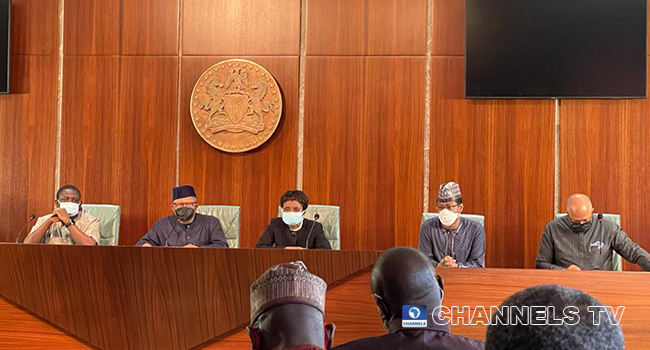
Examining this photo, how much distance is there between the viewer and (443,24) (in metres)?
5.63

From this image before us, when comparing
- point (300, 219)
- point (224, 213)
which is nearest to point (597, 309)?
point (300, 219)

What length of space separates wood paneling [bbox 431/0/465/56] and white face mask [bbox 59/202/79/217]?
9.68ft

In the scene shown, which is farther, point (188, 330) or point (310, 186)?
point (310, 186)

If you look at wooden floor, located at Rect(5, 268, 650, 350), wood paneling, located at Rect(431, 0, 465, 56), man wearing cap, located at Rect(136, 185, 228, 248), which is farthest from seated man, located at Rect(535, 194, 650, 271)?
man wearing cap, located at Rect(136, 185, 228, 248)

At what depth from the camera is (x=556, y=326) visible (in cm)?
71

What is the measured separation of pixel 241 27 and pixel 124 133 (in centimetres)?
131

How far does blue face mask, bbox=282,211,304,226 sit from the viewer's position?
4.68 metres

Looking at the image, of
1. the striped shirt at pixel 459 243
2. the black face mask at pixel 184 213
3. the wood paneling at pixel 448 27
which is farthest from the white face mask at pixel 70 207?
the wood paneling at pixel 448 27

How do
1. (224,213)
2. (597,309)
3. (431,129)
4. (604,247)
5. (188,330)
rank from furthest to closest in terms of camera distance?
1. (431,129)
2. (224,213)
3. (604,247)
4. (188,330)
5. (597,309)

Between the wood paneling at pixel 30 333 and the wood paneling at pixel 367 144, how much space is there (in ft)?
9.38

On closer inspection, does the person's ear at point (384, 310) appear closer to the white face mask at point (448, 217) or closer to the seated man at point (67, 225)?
the white face mask at point (448, 217)

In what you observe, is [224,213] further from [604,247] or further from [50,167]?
[604,247]

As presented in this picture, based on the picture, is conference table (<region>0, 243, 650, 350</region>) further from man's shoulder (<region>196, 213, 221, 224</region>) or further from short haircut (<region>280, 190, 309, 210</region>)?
man's shoulder (<region>196, 213, 221, 224</region>)

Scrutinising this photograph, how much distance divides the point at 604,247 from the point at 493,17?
2002 millimetres
